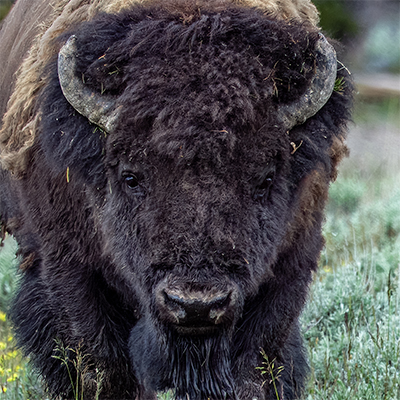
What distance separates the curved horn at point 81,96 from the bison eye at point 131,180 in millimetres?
235

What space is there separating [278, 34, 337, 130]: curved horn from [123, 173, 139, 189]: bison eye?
0.77 meters

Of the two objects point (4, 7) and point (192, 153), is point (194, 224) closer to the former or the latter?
point (192, 153)

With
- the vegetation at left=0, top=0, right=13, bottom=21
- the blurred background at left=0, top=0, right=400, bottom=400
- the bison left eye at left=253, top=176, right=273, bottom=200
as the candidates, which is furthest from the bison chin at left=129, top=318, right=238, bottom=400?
the vegetation at left=0, top=0, right=13, bottom=21

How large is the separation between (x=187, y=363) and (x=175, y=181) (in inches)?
36.8

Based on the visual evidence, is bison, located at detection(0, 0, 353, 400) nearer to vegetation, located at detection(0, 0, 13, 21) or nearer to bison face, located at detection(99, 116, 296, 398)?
bison face, located at detection(99, 116, 296, 398)

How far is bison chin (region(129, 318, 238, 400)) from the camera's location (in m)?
2.91

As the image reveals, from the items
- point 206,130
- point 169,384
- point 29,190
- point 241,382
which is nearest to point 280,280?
point 241,382

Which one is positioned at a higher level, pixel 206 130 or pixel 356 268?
pixel 206 130

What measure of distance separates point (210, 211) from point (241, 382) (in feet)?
3.83

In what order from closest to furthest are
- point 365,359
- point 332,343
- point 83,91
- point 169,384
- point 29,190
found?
point 83,91 → point 169,384 → point 29,190 → point 365,359 → point 332,343

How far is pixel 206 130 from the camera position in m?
2.64

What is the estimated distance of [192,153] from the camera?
2625mm

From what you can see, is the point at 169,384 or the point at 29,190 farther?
the point at 29,190

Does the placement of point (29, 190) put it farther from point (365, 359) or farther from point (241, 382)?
point (365, 359)
